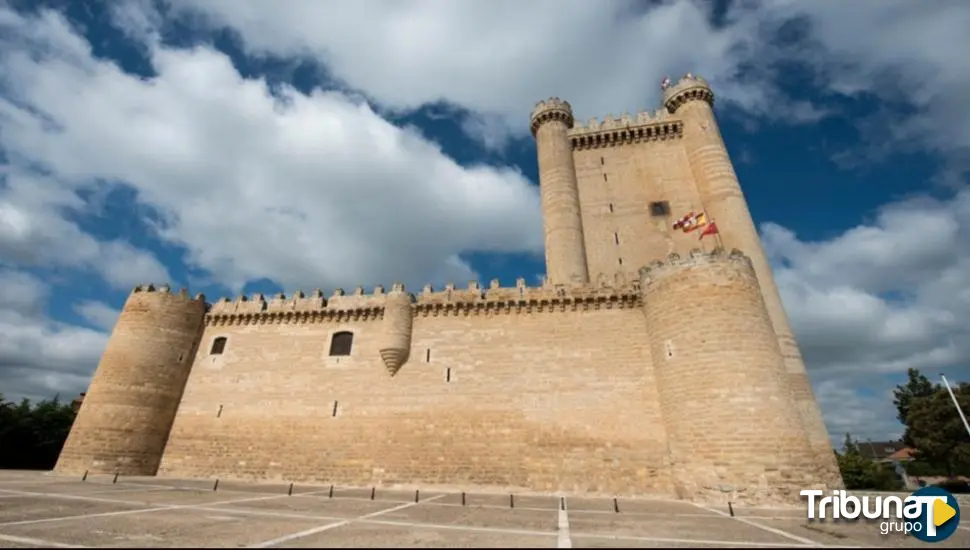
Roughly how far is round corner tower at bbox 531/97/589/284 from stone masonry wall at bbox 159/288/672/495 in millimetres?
4144

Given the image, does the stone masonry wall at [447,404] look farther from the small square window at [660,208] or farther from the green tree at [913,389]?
the green tree at [913,389]

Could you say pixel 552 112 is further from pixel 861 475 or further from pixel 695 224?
pixel 861 475

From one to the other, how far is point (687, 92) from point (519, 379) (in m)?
20.7

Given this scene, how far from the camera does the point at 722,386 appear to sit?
541 inches

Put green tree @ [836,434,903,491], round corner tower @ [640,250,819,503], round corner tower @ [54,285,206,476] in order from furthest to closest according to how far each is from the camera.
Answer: green tree @ [836,434,903,491] → round corner tower @ [54,285,206,476] → round corner tower @ [640,250,819,503]

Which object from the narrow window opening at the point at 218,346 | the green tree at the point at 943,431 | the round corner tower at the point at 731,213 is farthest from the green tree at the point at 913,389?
the narrow window opening at the point at 218,346

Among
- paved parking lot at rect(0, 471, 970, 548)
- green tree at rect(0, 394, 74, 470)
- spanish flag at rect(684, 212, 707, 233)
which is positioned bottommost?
paved parking lot at rect(0, 471, 970, 548)

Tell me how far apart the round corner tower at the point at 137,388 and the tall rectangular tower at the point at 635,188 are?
18.8m

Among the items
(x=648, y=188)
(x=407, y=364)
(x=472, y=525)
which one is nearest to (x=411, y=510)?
(x=472, y=525)

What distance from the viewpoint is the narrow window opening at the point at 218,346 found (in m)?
21.3

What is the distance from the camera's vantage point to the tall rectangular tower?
72.3ft

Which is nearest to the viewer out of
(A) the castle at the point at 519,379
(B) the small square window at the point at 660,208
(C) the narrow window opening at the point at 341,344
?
(A) the castle at the point at 519,379

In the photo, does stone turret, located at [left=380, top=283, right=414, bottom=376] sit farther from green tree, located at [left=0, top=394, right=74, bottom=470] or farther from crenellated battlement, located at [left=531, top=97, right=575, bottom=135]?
green tree, located at [left=0, top=394, right=74, bottom=470]

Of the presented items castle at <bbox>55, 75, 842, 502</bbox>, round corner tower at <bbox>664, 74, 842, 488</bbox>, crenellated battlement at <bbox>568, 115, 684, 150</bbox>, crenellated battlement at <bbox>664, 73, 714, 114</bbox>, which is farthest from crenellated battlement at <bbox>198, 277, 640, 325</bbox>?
crenellated battlement at <bbox>664, 73, 714, 114</bbox>
